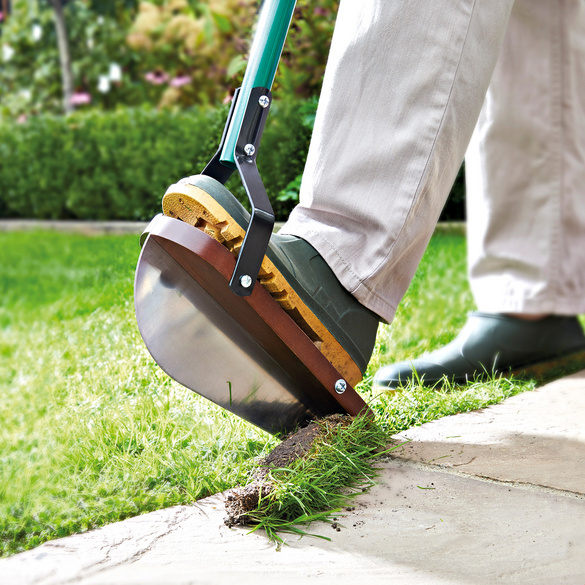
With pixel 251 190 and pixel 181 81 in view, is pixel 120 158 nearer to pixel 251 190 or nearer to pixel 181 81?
pixel 181 81

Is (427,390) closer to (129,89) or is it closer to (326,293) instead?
(326,293)

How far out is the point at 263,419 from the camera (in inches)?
44.1

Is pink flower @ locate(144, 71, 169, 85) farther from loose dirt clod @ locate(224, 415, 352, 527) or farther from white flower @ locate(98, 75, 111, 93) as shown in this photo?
loose dirt clod @ locate(224, 415, 352, 527)

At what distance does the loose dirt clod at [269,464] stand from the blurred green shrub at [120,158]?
0.95m

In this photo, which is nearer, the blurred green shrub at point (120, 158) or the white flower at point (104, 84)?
the blurred green shrub at point (120, 158)

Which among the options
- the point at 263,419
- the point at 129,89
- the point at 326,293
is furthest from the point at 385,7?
the point at 129,89

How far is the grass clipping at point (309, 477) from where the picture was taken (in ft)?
2.93

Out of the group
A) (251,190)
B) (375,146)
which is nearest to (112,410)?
(251,190)

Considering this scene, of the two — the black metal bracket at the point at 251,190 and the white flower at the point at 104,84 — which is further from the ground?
the white flower at the point at 104,84

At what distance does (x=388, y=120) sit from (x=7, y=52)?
262 inches

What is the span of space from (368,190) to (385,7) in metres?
0.28

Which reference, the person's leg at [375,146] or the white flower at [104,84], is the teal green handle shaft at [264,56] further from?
the white flower at [104,84]

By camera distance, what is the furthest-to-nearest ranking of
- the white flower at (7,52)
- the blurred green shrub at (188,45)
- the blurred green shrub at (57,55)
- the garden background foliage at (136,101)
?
1. the white flower at (7,52)
2. the blurred green shrub at (57,55)
3. the blurred green shrub at (188,45)
4. the garden background foliage at (136,101)

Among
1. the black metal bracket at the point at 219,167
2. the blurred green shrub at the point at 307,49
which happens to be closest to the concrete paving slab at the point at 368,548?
the black metal bracket at the point at 219,167
